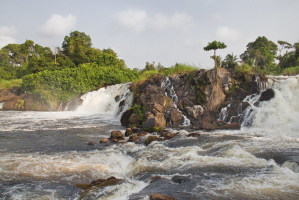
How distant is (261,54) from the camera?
31031 millimetres

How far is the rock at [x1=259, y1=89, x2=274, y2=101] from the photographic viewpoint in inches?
544

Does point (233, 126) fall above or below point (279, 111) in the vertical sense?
below

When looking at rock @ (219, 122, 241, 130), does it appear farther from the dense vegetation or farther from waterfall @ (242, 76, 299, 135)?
the dense vegetation

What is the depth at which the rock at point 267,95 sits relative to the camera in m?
13.8

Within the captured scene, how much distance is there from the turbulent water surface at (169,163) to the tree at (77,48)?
1164 inches

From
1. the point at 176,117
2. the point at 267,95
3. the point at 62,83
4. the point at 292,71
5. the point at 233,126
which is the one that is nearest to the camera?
the point at 233,126

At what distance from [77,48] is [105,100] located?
22034 millimetres

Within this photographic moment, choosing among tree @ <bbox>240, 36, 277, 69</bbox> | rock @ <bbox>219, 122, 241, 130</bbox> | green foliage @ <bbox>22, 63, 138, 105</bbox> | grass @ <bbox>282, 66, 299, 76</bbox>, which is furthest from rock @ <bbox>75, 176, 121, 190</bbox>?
tree @ <bbox>240, 36, 277, 69</bbox>

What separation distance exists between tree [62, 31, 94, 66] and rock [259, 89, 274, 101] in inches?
1302

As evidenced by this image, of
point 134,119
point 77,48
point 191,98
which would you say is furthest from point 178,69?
point 77,48

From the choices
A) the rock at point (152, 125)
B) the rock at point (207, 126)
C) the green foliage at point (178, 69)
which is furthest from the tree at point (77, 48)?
the rock at point (207, 126)

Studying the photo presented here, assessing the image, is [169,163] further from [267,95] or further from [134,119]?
[267,95]

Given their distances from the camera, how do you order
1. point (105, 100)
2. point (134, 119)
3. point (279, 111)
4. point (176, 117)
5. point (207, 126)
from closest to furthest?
point (279, 111) → point (207, 126) → point (176, 117) → point (134, 119) → point (105, 100)

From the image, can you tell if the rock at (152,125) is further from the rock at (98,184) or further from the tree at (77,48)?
the tree at (77,48)
